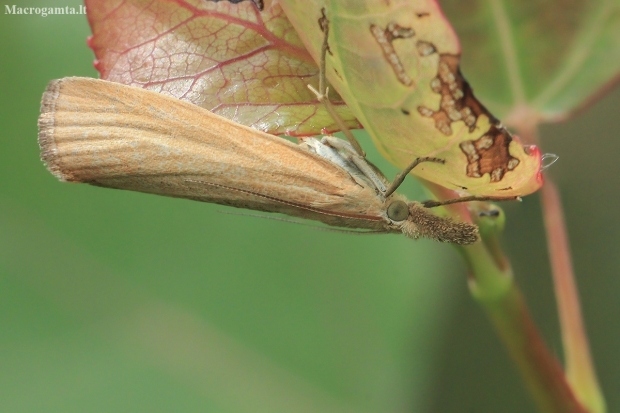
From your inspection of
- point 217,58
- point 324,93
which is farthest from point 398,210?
point 217,58

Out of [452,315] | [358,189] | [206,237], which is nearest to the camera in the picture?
[358,189]

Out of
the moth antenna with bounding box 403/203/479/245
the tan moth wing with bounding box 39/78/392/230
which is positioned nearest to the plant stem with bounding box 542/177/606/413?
the moth antenna with bounding box 403/203/479/245

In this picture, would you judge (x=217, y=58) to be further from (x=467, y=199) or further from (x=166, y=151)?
(x=467, y=199)

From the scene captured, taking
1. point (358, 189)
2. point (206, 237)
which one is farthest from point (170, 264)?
point (358, 189)

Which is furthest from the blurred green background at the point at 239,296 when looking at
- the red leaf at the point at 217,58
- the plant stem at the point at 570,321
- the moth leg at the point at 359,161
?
the red leaf at the point at 217,58

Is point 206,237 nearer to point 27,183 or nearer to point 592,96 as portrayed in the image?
point 27,183

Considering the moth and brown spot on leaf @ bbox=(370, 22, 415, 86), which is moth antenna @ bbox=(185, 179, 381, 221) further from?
brown spot on leaf @ bbox=(370, 22, 415, 86)
